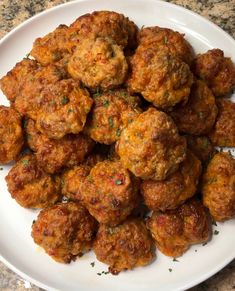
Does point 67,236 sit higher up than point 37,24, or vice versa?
point 37,24

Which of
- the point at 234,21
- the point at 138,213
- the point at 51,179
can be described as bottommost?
the point at 138,213

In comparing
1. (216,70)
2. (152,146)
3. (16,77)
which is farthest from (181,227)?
(16,77)

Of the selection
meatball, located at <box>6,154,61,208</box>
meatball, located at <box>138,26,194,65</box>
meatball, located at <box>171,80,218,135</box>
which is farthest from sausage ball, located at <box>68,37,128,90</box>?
meatball, located at <box>6,154,61,208</box>

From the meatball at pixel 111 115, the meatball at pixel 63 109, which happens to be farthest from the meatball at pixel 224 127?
the meatball at pixel 63 109

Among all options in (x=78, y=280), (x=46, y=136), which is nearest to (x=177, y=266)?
(x=78, y=280)

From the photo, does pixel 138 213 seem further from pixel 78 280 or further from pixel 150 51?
pixel 150 51

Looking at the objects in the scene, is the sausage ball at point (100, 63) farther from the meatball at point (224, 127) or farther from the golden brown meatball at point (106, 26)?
the meatball at point (224, 127)

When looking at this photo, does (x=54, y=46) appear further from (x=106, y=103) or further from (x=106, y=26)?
(x=106, y=103)
